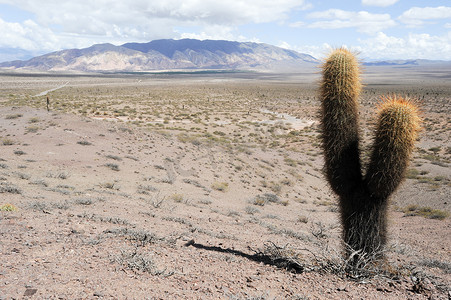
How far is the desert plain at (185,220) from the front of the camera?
4406 millimetres

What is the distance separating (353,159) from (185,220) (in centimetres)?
439

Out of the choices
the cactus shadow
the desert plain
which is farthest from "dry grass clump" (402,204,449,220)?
the cactus shadow

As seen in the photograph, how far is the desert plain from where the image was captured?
4.41 meters

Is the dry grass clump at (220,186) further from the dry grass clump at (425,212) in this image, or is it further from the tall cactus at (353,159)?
the tall cactus at (353,159)

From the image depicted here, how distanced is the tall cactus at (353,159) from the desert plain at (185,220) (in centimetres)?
34

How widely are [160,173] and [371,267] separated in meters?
10.6

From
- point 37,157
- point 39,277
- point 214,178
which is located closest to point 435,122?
point 214,178

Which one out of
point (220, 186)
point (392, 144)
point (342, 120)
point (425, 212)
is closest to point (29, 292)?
point (342, 120)

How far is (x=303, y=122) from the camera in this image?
36406mm

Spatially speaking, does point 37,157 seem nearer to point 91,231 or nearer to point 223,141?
point 91,231

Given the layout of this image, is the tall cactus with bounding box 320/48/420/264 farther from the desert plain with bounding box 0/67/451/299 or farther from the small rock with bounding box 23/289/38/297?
the small rock with bounding box 23/289/38/297

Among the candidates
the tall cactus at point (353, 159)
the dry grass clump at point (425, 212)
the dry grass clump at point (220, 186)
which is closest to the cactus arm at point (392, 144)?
the tall cactus at point (353, 159)

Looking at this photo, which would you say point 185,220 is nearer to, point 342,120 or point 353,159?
point 353,159

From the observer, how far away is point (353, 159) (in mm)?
5648
